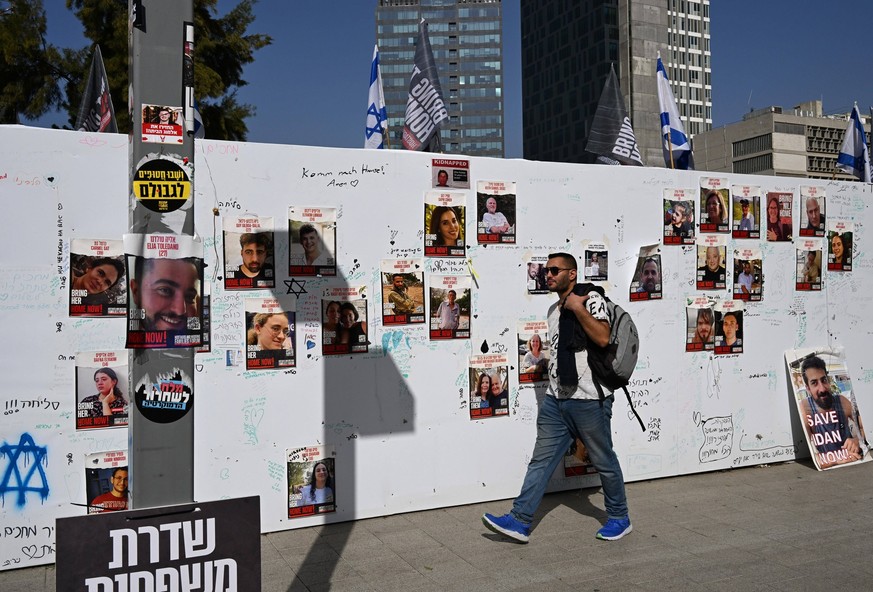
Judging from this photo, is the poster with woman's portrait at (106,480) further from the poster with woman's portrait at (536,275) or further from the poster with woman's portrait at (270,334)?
the poster with woman's portrait at (536,275)

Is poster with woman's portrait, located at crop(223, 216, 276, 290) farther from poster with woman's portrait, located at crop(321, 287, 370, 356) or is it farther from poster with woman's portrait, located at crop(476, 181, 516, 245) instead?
poster with woman's portrait, located at crop(476, 181, 516, 245)

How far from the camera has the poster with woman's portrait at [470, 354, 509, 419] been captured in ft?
20.6

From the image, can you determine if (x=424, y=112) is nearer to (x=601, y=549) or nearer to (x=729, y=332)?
(x=729, y=332)

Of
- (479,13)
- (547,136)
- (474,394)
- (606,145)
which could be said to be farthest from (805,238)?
(479,13)

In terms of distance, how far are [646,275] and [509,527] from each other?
8.62ft

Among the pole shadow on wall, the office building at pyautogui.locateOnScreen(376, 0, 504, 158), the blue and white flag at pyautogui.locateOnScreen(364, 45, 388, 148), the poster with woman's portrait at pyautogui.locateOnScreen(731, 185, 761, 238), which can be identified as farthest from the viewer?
the office building at pyautogui.locateOnScreen(376, 0, 504, 158)

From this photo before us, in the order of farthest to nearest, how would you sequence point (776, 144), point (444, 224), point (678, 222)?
point (776, 144), point (678, 222), point (444, 224)

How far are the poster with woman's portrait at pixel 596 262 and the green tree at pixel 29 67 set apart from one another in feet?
50.9

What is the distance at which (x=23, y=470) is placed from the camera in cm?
491

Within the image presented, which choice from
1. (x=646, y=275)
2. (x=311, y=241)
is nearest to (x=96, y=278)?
(x=311, y=241)

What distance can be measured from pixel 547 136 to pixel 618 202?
134m

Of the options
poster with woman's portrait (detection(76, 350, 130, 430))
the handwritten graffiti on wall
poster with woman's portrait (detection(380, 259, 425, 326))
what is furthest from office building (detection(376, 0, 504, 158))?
the handwritten graffiti on wall

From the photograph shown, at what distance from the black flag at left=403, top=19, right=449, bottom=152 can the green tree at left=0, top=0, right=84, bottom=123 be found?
13094 millimetres

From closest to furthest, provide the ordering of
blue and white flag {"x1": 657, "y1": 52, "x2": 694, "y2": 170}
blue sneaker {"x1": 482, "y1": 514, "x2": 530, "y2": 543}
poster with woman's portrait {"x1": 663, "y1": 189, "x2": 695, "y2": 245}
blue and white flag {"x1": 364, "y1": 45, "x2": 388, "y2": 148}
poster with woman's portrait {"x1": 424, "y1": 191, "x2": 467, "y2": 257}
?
blue sneaker {"x1": 482, "y1": 514, "x2": 530, "y2": 543}, poster with woman's portrait {"x1": 424, "y1": 191, "x2": 467, "y2": 257}, poster with woman's portrait {"x1": 663, "y1": 189, "x2": 695, "y2": 245}, blue and white flag {"x1": 364, "y1": 45, "x2": 388, "y2": 148}, blue and white flag {"x1": 657, "y1": 52, "x2": 694, "y2": 170}
